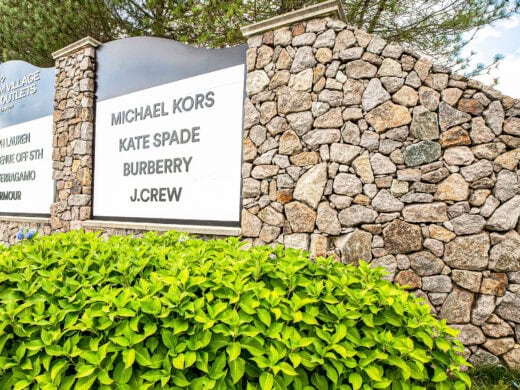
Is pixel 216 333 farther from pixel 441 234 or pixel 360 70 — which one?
pixel 360 70

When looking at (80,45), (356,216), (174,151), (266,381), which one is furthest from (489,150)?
(80,45)

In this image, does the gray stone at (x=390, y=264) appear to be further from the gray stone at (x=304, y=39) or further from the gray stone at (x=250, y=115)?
the gray stone at (x=304, y=39)

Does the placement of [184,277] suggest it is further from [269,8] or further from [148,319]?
[269,8]

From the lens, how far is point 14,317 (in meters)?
1.68

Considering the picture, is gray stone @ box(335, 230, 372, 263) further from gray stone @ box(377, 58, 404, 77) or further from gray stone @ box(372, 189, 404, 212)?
gray stone @ box(377, 58, 404, 77)

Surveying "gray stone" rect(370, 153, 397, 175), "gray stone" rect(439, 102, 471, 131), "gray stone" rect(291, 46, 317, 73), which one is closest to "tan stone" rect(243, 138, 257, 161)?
"gray stone" rect(291, 46, 317, 73)

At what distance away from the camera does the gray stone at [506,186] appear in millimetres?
3092

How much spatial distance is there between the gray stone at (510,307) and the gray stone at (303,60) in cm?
277

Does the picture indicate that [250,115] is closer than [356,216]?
No

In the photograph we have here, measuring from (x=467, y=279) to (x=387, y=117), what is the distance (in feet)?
5.19

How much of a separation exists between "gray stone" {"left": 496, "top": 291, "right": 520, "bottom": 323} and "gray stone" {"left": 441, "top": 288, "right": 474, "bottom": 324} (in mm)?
221

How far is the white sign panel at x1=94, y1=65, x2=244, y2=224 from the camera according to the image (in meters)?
4.57

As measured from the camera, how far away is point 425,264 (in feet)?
11.1

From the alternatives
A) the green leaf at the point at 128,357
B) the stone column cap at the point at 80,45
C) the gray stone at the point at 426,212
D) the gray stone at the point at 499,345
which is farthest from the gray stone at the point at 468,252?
the stone column cap at the point at 80,45
